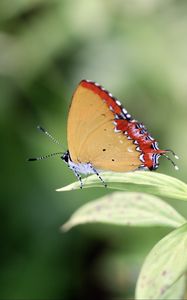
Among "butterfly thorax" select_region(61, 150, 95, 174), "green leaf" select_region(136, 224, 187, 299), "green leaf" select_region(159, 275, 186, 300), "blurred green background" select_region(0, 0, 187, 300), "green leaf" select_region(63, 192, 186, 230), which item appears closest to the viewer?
"green leaf" select_region(136, 224, 187, 299)

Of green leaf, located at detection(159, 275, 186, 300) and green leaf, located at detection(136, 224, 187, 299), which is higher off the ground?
green leaf, located at detection(136, 224, 187, 299)

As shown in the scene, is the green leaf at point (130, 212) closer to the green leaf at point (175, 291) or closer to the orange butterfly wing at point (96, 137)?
the green leaf at point (175, 291)

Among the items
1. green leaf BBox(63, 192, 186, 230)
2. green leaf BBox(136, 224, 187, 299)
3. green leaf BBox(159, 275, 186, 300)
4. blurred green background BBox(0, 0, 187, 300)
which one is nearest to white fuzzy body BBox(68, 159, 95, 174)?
green leaf BBox(63, 192, 186, 230)

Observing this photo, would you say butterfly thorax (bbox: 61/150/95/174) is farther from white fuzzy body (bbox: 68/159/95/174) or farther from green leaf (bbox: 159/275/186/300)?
green leaf (bbox: 159/275/186/300)

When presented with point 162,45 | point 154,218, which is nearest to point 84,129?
point 154,218

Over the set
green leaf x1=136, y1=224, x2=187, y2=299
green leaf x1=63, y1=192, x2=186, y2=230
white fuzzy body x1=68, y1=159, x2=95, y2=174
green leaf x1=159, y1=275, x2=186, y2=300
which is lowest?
green leaf x1=159, y1=275, x2=186, y2=300

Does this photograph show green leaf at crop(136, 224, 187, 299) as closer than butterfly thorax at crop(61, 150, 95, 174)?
Yes

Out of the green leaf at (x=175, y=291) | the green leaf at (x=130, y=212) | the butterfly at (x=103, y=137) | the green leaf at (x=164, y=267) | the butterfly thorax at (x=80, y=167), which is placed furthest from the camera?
the butterfly thorax at (x=80, y=167)

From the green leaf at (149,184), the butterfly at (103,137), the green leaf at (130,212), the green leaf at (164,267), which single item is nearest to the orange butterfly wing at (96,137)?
the butterfly at (103,137)
